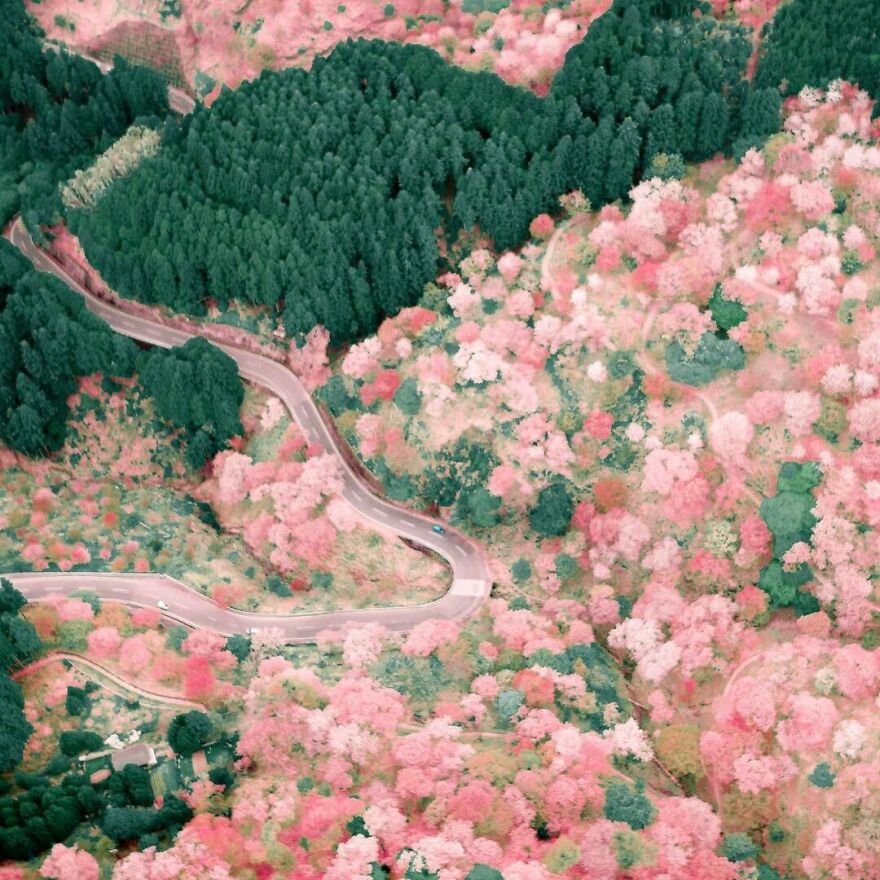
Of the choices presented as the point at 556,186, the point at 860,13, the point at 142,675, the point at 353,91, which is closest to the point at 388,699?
the point at 142,675

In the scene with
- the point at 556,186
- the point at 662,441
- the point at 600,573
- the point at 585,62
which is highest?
the point at 585,62

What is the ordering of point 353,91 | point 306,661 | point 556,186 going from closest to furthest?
point 306,661
point 556,186
point 353,91

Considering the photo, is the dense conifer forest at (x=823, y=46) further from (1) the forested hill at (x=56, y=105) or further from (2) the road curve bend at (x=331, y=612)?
(1) the forested hill at (x=56, y=105)

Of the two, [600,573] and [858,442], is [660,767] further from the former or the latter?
[858,442]

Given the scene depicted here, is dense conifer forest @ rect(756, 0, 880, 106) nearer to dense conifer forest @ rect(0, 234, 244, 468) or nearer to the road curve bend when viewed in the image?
the road curve bend

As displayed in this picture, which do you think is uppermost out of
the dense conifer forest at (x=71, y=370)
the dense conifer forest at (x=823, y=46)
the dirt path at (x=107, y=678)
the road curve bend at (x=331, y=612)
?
the dense conifer forest at (x=823, y=46)

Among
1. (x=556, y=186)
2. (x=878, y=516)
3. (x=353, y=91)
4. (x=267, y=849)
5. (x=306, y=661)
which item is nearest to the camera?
(x=267, y=849)

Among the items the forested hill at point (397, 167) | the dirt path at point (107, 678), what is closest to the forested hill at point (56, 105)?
the forested hill at point (397, 167)

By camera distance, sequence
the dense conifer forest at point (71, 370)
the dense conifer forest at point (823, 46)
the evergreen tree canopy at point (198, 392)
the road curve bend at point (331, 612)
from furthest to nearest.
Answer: the dense conifer forest at point (71, 370) → the evergreen tree canopy at point (198, 392) → the dense conifer forest at point (823, 46) → the road curve bend at point (331, 612)

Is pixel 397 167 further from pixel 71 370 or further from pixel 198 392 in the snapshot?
pixel 71 370
